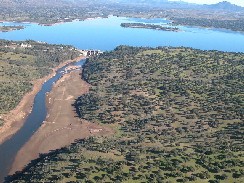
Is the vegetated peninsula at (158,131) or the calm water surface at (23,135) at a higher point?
the vegetated peninsula at (158,131)

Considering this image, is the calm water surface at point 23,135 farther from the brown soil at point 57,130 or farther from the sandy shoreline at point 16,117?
the brown soil at point 57,130

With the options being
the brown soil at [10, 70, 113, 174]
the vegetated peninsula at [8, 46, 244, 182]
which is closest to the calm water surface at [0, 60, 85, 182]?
the brown soil at [10, 70, 113, 174]

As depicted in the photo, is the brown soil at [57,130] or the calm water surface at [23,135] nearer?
the calm water surface at [23,135]

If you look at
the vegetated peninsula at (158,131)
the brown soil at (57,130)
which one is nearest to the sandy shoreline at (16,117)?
the brown soil at (57,130)

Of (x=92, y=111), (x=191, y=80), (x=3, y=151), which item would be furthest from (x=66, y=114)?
(x=191, y=80)

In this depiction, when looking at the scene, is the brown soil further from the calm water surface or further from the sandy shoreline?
the sandy shoreline
